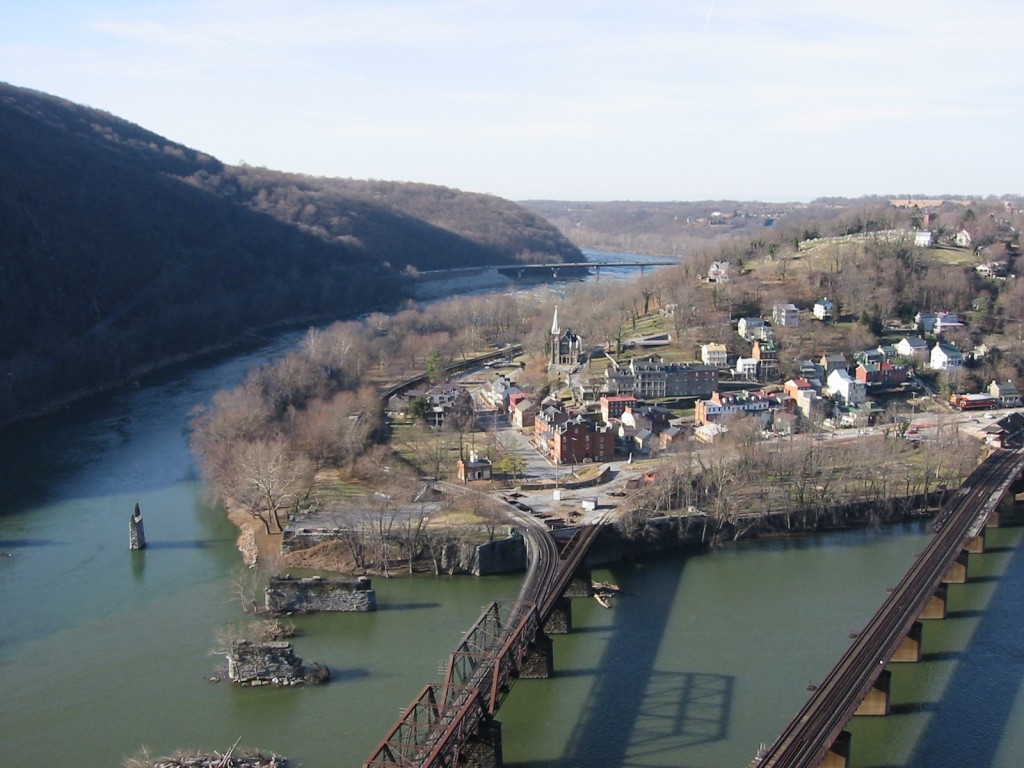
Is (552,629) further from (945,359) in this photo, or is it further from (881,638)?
(945,359)

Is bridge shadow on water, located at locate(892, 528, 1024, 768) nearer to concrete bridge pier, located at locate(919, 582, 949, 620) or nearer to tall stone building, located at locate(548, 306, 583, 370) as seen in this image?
concrete bridge pier, located at locate(919, 582, 949, 620)

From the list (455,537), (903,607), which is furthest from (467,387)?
(903,607)

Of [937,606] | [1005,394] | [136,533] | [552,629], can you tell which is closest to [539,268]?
[1005,394]

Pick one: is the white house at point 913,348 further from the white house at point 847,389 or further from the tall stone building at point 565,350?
the tall stone building at point 565,350

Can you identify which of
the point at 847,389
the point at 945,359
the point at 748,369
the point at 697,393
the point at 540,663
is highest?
the point at 945,359

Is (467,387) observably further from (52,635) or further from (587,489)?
(52,635)

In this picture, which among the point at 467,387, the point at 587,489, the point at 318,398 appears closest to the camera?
the point at 587,489

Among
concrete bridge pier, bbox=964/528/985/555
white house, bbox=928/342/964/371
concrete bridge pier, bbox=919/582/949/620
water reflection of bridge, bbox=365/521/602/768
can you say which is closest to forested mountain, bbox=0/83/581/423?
water reflection of bridge, bbox=365/521/602/768

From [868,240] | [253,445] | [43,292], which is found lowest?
[253,445]
